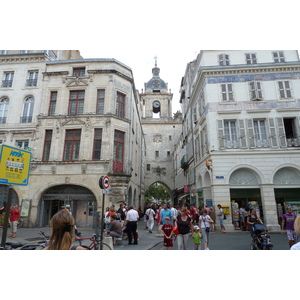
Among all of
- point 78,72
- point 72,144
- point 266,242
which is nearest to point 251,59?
point 78,72

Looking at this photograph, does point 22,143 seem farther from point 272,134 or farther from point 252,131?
point 272,134

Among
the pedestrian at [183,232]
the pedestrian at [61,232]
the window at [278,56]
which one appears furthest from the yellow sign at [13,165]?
the window at [278,56]

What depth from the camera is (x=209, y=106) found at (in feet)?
50.4

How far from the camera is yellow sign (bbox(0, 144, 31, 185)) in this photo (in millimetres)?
5051

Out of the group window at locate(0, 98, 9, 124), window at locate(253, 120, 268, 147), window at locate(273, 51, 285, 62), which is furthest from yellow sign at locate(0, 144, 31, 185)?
window at locate(273, 51, 285, 62)

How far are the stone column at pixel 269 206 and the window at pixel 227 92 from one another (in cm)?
627

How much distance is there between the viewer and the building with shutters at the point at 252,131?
553 inches

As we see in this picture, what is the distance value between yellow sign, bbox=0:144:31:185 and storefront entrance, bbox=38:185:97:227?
10132mm

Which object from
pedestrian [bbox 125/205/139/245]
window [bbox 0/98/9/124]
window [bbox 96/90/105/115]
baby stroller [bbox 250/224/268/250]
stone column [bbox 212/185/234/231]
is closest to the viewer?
baby stroller [bbox 250/224/268/250]

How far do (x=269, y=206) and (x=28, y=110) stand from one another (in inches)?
733

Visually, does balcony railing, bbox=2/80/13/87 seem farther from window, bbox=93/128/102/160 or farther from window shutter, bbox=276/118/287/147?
window shutter, bbox=276/118/287/147

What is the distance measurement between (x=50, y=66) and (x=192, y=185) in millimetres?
15884

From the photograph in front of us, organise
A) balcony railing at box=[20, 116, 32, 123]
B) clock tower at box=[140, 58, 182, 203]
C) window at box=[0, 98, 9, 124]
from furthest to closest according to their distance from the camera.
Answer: clock tower at box=[140, 58, 182, 203] → window at box=[0, 98, 9, 124] → balcony railing at box=[20, 116, 32, 123]

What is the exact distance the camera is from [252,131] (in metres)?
14.6
